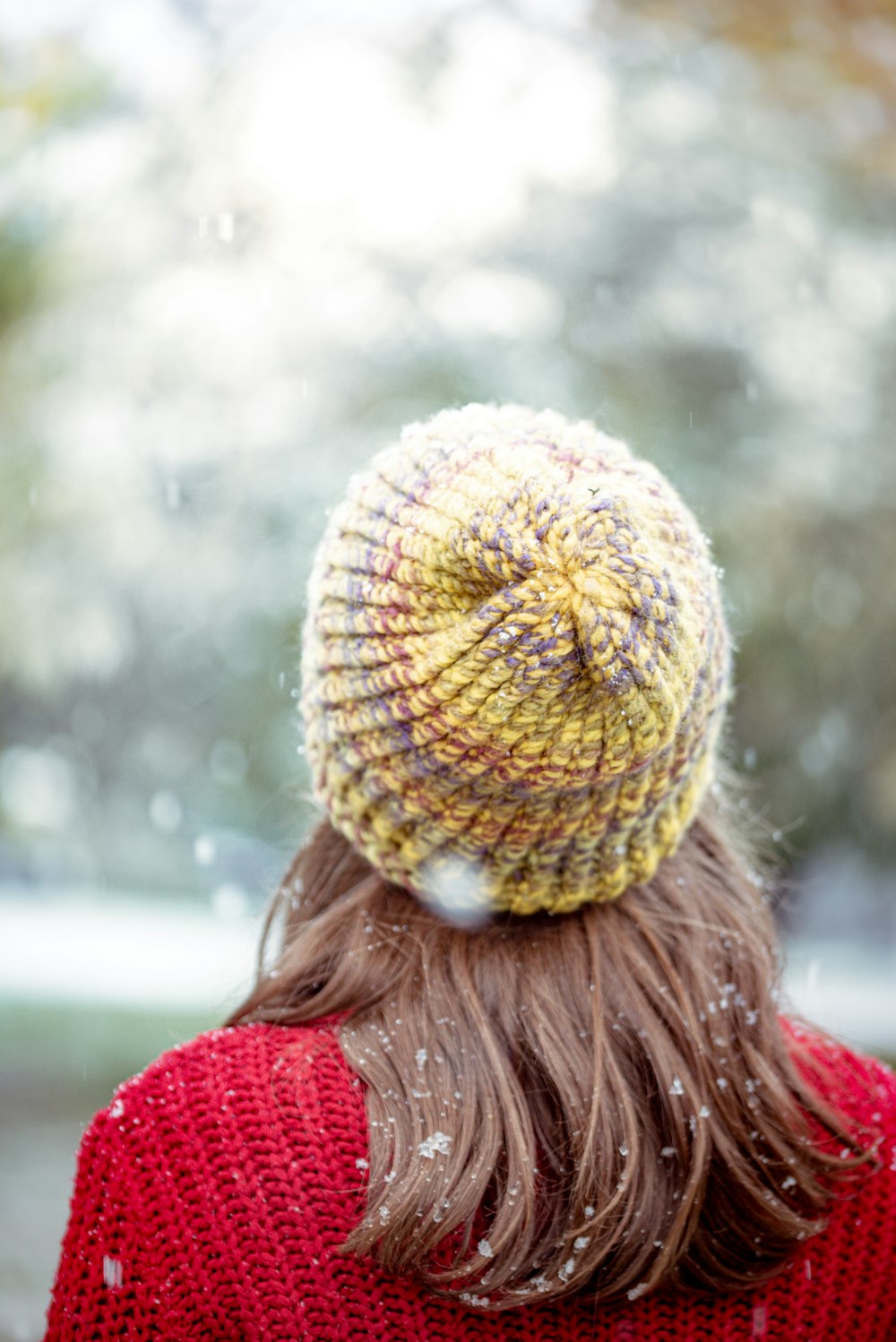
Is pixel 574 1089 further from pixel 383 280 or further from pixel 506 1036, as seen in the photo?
pixel 383 280

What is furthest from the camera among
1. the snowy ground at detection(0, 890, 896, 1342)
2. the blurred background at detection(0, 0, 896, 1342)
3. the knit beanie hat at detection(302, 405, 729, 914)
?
the blurred background at detection(0, 0, 896, 1342)

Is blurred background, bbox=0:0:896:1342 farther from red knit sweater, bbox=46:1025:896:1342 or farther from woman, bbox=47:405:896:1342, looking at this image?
red knit sweater, bbox=46:1025:896:1342

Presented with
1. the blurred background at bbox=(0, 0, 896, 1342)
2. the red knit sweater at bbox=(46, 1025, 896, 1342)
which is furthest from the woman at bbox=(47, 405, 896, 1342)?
the blurred background at bbox=(0, 0, 896, 1342)

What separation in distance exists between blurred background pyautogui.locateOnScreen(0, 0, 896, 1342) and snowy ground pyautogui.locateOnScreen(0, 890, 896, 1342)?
0.05 m

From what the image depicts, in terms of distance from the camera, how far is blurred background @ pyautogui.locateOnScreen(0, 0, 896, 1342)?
593 cm

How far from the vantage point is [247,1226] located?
4.04 ft

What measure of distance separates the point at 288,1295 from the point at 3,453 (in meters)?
5.65

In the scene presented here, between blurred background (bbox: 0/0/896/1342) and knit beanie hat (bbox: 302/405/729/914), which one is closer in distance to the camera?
knit beanie hat (bbox: 302/405/729/914)

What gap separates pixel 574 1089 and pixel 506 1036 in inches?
4.0

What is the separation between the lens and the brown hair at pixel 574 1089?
125 centimetres

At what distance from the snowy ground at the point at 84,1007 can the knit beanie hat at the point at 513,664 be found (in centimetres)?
375

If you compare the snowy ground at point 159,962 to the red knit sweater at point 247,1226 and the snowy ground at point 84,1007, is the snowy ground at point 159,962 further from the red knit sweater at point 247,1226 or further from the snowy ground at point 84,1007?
the red knit sweater at point 247,1226

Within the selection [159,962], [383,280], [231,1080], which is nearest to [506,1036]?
[231,1080]

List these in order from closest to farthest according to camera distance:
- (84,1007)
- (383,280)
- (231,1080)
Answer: (231,1080)
(383,280)
(84,1007)
